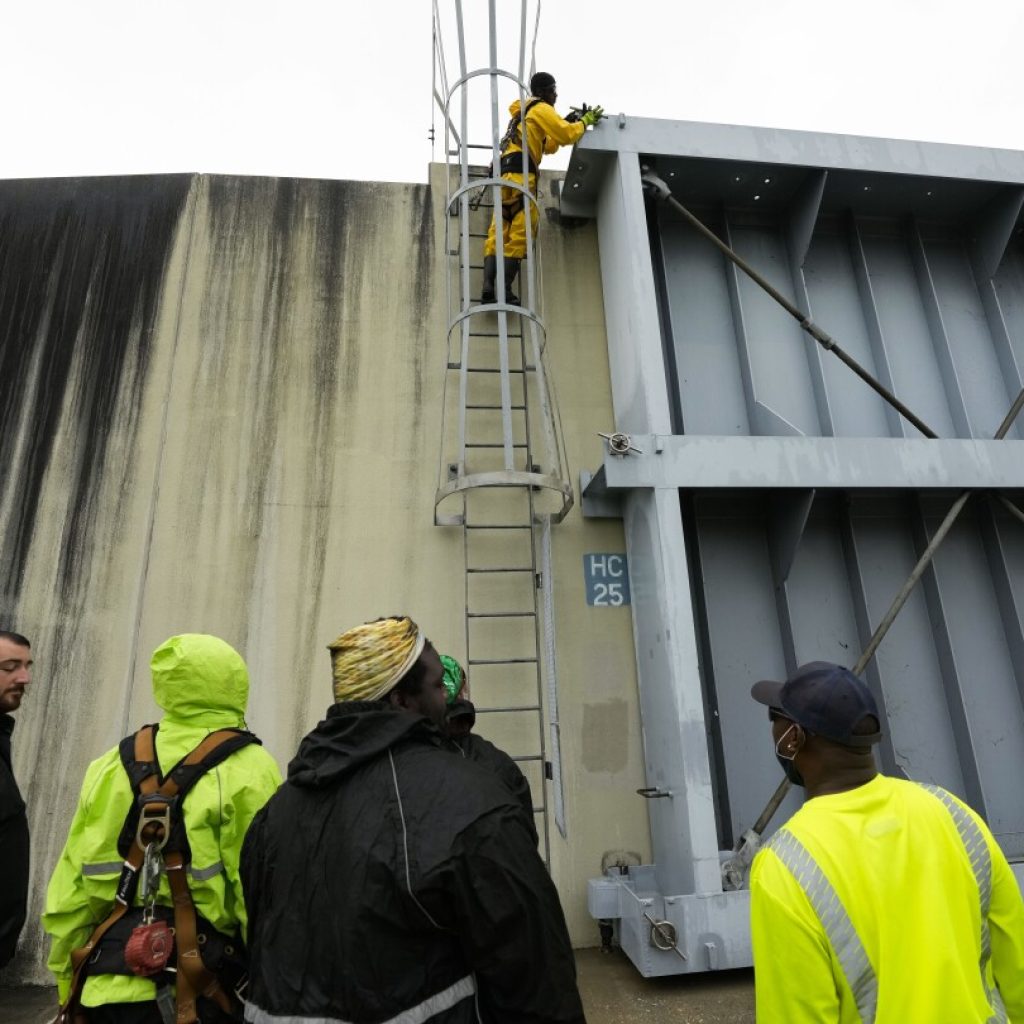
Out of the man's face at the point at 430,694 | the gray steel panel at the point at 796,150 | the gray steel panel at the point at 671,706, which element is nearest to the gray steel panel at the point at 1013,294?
the gray steel panel at the point at 796,150

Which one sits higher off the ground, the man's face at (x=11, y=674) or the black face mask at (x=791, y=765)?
the man's face at (x=11, y=674)

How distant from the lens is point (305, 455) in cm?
498

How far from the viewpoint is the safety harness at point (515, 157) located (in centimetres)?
532

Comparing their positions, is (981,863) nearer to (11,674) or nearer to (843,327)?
(11,674)

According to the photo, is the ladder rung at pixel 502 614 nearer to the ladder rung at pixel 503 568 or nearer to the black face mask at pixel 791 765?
the ladder rung at pixel 503 568

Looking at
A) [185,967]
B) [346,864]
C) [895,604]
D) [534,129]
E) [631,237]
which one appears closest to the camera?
[346,864]

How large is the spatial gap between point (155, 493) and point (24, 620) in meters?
1.13

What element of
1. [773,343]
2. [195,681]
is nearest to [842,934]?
[195,681]

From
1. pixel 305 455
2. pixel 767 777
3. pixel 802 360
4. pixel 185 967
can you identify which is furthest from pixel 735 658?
pixel 185 967

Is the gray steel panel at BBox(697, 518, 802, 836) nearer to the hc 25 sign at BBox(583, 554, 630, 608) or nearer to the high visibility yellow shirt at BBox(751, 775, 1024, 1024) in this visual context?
the hc 25 sign at BBox(583, 554, 630, 608)

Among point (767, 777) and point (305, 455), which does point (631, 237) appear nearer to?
point (305, 455)

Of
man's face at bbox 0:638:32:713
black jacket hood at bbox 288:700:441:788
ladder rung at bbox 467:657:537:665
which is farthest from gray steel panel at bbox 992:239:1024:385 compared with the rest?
man's face at bbox 0:638:32:713

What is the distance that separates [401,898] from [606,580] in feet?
11.6

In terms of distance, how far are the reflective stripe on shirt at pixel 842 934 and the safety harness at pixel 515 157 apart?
493 cm
